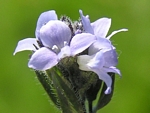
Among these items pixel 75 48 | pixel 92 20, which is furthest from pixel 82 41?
pixel 92 20

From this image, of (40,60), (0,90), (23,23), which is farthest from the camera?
(23,23)

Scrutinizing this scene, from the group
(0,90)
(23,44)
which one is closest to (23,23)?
(0,90)

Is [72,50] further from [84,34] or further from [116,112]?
[116,112]

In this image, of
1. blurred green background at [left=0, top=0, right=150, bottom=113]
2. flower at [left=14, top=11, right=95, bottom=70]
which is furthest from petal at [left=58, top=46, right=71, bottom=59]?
blurred green background at [left=0, top=0, right=150, bottom=113]

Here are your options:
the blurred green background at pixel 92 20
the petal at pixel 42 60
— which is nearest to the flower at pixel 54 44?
the petal at pixel 42 60

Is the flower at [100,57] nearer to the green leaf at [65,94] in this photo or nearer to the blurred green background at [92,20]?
the green leaf at [65,94]

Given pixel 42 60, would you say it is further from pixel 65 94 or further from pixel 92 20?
pixel 92 20

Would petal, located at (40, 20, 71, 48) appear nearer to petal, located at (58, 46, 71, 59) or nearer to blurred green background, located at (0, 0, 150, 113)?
petal, located at (58, 46, 71, 59)
